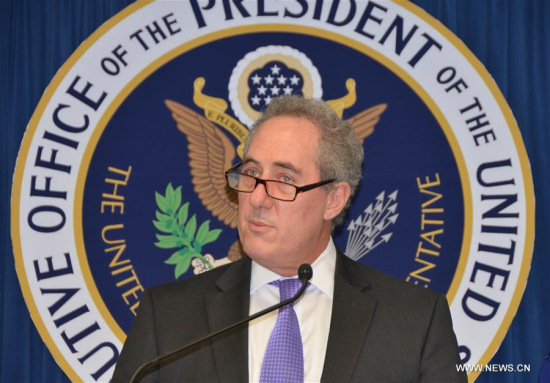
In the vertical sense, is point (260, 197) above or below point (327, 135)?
below

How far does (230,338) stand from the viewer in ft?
6.35

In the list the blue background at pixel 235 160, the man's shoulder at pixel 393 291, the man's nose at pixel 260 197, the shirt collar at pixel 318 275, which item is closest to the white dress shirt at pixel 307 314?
the shirt collar at pixel 318 275

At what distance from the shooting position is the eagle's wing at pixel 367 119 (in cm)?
308

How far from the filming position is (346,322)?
1.96 metres

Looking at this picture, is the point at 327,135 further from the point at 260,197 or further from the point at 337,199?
the point at 260,197

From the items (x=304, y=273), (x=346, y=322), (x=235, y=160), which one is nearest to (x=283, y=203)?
(x=304, y=273)

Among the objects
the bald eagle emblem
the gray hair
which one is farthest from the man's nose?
the bald eagle emblem

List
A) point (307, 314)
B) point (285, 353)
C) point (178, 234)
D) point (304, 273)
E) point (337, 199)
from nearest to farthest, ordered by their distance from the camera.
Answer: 1. point (304, 273)
2. point (285, 353)
3. point (307, 314)
4. point (337, 199)
5. point (178, 234)

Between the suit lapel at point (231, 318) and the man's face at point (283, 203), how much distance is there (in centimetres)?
11

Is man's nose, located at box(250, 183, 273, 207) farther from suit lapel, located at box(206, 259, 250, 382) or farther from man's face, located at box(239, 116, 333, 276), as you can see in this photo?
suit lapel, located at box(206, 259, 250, 382)

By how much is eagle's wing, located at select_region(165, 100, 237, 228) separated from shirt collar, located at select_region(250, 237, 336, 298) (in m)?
0.96

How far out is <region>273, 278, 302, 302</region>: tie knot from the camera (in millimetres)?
2043

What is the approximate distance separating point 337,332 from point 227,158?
133 cm

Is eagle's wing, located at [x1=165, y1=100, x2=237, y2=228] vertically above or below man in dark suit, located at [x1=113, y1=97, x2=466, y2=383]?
above
